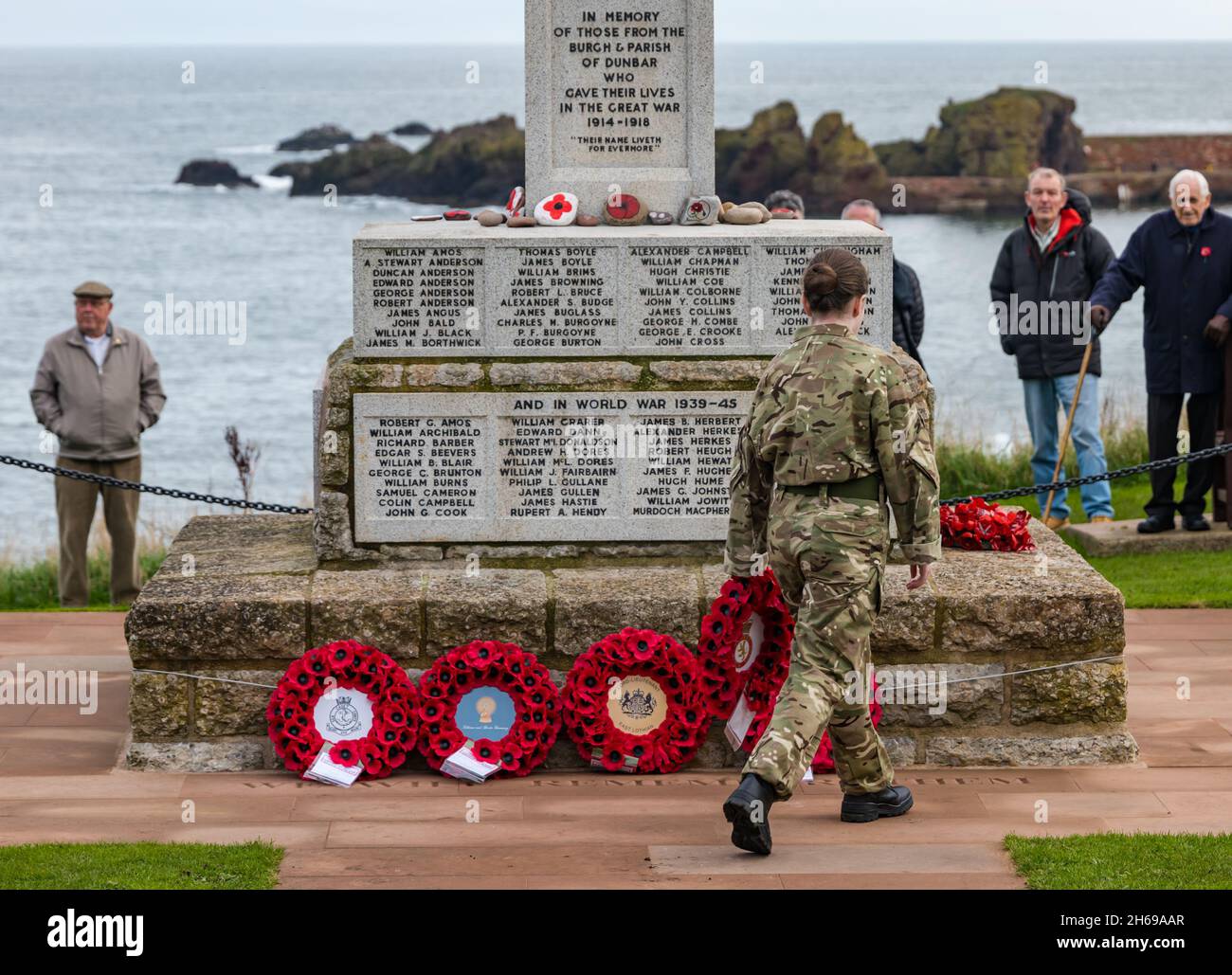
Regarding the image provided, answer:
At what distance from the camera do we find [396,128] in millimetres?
92875

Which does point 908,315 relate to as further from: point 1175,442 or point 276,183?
point 276,183

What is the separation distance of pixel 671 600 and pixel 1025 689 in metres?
1.45

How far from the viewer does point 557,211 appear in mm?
8609

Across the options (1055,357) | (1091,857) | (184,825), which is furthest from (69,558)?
(1091,857)

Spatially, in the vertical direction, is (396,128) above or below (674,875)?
above

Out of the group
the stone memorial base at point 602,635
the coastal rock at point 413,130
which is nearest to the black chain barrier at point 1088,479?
the stone memorial base at point 602,635

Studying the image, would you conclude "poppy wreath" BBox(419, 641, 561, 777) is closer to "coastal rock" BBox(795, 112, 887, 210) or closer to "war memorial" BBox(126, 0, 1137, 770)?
"war memorial" BBox(126, 0, 1137, 770)

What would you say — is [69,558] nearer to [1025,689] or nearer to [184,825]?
[184,825]

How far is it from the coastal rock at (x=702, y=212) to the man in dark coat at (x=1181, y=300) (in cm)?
322

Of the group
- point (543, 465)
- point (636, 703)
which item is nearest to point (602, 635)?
point (636, 703)

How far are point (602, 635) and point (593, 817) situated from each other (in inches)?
36.1

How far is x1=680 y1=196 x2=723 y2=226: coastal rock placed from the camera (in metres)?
8.61

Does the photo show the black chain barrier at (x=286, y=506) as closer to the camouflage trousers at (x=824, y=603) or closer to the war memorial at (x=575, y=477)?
the war memorial at (x=575, y=477)

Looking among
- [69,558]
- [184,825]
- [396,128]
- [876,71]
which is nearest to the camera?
[184,825]
